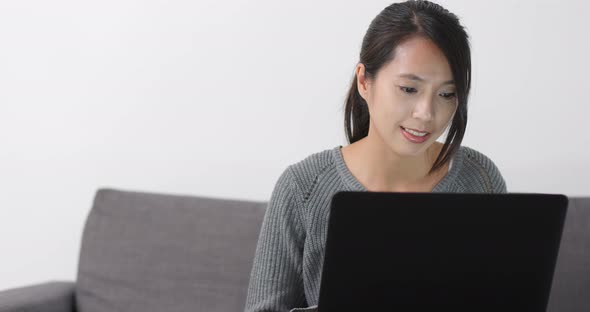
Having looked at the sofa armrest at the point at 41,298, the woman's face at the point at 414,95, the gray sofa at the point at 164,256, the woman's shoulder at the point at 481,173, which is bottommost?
the sofa armrest at the point at 41,298

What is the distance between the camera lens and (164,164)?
220 cm

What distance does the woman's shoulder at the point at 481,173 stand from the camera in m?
1.49

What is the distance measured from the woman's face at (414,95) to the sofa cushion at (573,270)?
0.62 metres

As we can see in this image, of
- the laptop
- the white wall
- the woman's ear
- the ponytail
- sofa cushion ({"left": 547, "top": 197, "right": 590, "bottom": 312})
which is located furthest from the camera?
the white wall

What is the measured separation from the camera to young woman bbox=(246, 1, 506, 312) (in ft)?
4.16

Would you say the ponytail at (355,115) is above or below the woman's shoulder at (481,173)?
above

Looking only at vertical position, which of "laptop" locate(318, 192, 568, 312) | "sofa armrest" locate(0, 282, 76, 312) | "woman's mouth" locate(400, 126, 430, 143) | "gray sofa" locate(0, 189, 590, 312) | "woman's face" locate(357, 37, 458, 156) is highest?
"woman's face" locate(357, 37, 458, 156)

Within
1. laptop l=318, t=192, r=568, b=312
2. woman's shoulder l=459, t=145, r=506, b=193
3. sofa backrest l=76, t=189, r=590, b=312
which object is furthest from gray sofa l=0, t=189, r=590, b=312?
laptop l=318, t=192, r=568, b=312

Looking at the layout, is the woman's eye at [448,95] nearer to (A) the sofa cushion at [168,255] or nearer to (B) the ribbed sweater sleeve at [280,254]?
(B) the ribbed sweater sleeve at [280,254]

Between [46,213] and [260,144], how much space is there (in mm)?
723

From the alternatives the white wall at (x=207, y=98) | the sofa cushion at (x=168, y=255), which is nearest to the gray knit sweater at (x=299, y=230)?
the sofa cushion at (x=168, y=255)

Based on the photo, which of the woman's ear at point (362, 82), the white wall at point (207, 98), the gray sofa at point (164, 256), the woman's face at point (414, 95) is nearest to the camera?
the woman's face at point (414, 95)

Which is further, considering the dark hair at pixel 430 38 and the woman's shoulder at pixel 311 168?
the woman's shoulder at pixel 311 168

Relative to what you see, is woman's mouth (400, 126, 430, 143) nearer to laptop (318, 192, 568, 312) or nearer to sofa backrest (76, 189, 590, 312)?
laptop (318, 192, 568, 312)
